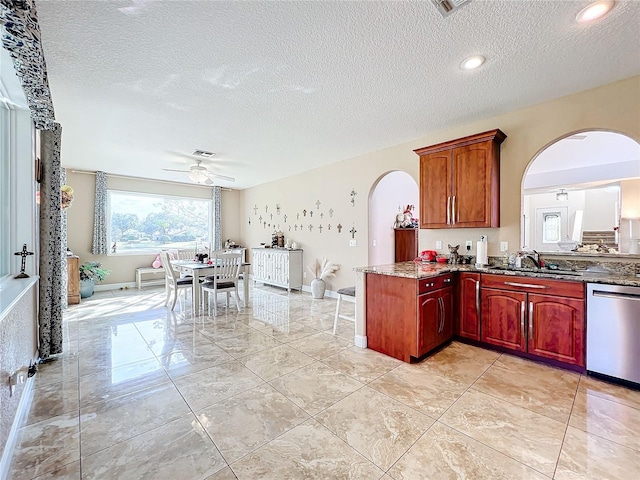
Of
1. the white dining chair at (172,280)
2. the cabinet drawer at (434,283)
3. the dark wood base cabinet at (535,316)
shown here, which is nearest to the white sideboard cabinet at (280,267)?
the white dining chair at (172,280)

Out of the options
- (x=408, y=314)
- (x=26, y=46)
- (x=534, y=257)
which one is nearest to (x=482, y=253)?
(x=534, y=257)

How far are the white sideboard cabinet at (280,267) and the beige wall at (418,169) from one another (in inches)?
8.9

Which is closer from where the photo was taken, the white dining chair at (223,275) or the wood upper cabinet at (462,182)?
the wood upper cabinet at (462,182)

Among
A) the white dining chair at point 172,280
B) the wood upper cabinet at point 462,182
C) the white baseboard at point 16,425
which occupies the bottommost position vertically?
the white baseboard at point 16,425

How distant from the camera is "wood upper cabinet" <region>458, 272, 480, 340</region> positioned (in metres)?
3.01

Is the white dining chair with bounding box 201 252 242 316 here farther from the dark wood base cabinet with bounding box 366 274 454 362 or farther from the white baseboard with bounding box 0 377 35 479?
the dark wood base cabinet with bounding box 366 274 454 362

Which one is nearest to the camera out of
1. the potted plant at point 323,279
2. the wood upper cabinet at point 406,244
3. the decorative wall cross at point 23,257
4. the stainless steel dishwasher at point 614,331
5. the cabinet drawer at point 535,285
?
the stainless steel dishwasher at point 614,331

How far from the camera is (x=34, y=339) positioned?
103 inches

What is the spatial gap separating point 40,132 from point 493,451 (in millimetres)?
4507

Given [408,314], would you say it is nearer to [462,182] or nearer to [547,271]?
[547,271]

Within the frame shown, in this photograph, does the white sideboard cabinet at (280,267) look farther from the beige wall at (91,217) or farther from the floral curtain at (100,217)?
the floral curtain at (100,217)

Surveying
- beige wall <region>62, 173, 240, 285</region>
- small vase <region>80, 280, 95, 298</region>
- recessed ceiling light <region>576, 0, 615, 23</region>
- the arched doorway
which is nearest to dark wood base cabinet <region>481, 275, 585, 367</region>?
recessed ceiling light <region>576, 0, 615, 23</region>

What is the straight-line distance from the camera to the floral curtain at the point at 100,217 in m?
6.12

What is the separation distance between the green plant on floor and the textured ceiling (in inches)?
112
